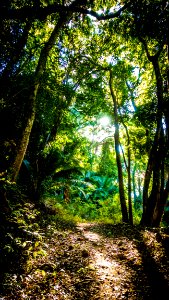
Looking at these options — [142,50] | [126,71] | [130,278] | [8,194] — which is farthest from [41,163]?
[130,278]

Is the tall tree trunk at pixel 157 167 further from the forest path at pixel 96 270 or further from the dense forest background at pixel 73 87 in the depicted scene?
the forest path at pixel 96 270

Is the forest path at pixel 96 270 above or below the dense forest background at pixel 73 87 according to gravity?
below

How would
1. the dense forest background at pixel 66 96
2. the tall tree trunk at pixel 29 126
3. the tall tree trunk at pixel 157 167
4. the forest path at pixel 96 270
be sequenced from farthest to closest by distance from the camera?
the tall tree trunk at pixel 157 167, the tall tree trunk at pixel 29 126, the dense forest background at pixel 66 96, the forest path at pixel 96 270

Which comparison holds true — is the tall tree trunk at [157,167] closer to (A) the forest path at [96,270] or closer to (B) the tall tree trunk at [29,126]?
(A) the forest path at [96,270]

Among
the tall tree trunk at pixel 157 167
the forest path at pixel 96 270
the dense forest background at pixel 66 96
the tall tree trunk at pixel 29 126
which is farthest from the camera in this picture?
the tall tree trunk at pixel 157 167

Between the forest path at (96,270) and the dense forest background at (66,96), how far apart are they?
284 mm

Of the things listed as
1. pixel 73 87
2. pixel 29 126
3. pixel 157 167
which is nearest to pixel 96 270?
pixel 29 126

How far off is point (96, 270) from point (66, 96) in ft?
19.9

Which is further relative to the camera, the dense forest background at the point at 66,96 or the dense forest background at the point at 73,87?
the dense forest background at the point at 73,87

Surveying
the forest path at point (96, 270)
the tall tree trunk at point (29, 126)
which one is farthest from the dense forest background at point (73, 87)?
the forest path at point (96, 270)

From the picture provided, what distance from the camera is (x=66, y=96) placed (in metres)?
8.28

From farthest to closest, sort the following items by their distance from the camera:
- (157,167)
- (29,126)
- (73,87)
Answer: (73,87), (157,167), (29,126)

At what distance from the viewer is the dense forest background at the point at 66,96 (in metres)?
5.15

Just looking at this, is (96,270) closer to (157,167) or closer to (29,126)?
(29,126)
